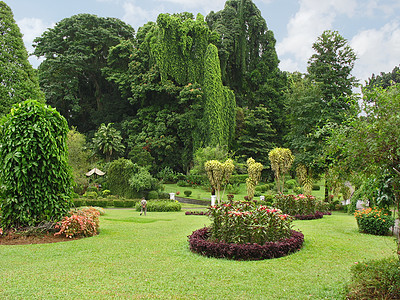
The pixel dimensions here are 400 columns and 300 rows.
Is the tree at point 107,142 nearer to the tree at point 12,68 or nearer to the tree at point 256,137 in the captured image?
the tree at point 12,68

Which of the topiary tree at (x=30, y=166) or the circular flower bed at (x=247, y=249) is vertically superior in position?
the topiary tree at (x=30, y=166)

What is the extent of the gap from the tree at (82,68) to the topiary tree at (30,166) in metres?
30.7

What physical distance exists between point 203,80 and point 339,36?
58.2ft

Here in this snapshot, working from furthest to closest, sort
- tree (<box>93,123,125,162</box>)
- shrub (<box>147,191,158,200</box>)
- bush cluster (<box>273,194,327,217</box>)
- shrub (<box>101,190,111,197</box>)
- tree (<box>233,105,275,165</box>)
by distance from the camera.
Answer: tree (<box>233,105,275,165</box>), tree (<box>93,123,125,162</box>), shrub (<box>101,190,111,197</box>), shrub (<box>147,191,158,200</box>), bush cluster (<box>273,194,327,217</box>)

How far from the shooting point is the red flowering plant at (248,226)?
23.8ft

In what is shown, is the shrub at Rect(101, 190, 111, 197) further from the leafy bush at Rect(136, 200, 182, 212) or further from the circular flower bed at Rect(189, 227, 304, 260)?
the circular flower bed at Rect(189, 227, 304, 260)

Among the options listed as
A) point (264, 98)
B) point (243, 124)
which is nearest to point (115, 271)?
point (243, 124)

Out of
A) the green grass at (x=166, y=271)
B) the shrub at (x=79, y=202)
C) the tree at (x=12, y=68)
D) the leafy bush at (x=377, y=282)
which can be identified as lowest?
the shrub at (x=79, y=202)

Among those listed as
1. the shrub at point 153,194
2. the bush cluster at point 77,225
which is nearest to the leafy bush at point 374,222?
the bush cluster at point 77,225

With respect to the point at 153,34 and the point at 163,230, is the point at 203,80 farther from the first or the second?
the point at 163,230

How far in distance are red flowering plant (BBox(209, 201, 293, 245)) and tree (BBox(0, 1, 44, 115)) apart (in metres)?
18.2

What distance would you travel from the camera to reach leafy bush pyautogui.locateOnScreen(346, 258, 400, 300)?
13.0 feet

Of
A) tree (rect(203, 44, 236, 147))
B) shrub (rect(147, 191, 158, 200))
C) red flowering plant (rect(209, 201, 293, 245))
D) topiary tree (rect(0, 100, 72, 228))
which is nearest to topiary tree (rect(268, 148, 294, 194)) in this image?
shrub (rect(147, 191, 158, 200))

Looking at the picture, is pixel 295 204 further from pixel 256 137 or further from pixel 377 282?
pixel 256 137
